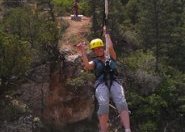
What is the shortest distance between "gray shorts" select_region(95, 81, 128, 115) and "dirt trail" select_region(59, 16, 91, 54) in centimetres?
1968

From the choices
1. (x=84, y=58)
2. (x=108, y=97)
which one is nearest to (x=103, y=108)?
(x=108, y=97)

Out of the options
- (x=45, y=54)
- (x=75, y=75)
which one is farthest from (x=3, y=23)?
(x=75, y=75)

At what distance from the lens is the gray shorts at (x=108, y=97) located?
11695 mm

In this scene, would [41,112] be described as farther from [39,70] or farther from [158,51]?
[158,51]

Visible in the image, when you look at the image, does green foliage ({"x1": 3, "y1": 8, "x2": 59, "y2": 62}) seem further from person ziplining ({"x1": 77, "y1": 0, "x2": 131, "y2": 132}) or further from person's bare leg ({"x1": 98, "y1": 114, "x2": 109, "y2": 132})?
person's bare leg ({"x1": 98, "y1": 114, "x2": 109, "y2": 132})

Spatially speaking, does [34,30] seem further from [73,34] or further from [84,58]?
[84,58]

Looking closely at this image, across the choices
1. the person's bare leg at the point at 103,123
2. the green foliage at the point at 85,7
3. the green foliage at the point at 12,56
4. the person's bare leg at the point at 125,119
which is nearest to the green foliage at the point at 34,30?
the green foliage at the point at 12,56

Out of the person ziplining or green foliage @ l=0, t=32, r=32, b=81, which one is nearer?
the person ziplining

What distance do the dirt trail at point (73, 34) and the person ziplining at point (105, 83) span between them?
19439mm

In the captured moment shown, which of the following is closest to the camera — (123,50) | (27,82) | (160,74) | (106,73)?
(106,73)

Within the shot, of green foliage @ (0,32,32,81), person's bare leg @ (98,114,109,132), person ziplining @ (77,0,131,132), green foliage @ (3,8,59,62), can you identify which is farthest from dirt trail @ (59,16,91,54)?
person's bare leg @ (98,114,109,132)

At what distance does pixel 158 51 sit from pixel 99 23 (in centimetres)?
404

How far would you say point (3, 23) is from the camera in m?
30.5

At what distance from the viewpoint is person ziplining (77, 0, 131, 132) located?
38.5 feet
